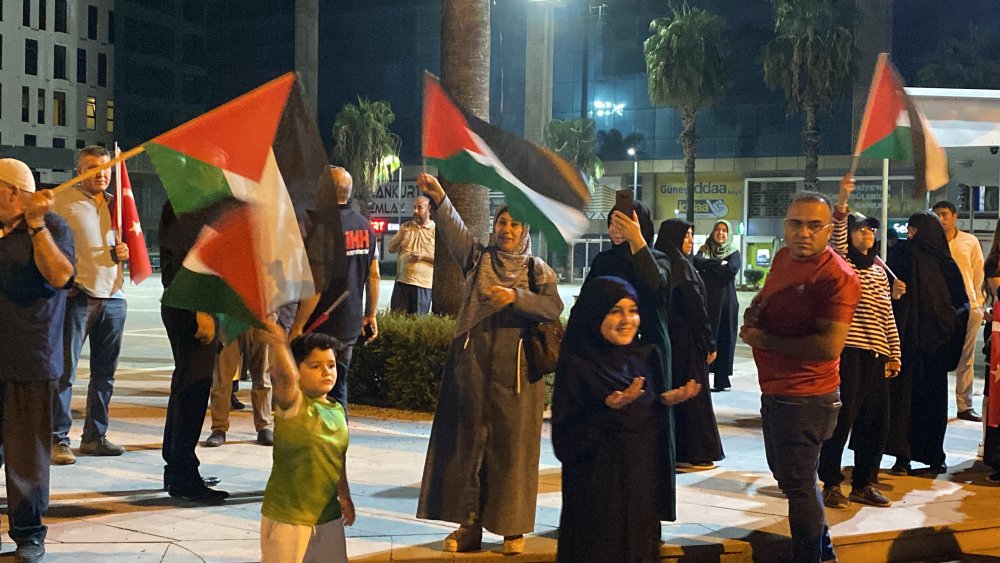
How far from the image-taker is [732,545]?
20.5 ft

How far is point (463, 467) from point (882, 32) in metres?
56.3

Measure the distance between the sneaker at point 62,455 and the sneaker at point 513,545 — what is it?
11.5 ft

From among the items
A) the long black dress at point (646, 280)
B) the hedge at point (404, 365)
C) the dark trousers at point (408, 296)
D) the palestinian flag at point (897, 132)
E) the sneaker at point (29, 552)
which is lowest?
the sneaker at point (29, 552)

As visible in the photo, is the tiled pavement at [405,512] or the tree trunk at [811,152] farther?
the tree trunk at [811,152]

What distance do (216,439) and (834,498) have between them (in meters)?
4.42

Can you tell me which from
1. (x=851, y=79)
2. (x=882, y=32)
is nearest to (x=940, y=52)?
(x=882, y=32)

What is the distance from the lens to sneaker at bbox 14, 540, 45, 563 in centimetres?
532

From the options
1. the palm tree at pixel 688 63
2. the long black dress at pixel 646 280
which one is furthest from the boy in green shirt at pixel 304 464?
the palm tree at pixel 688 63

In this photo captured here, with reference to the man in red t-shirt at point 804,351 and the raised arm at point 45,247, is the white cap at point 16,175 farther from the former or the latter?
the man in red t-shirt at point 804,351

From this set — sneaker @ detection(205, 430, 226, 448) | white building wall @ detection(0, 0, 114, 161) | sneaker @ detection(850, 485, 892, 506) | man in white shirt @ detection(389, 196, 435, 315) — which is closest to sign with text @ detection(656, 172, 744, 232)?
white building wall @ detection(0, 0, 114, 161)

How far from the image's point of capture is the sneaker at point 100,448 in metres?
8.13

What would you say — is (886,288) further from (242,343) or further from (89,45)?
(89,45)

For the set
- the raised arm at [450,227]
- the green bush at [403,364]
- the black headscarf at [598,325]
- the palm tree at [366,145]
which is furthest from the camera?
the palm tree at [366,145]

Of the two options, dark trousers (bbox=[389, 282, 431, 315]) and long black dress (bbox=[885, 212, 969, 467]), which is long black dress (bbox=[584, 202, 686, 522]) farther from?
dark trousers (bbox=[389, 282, 431, 315])
